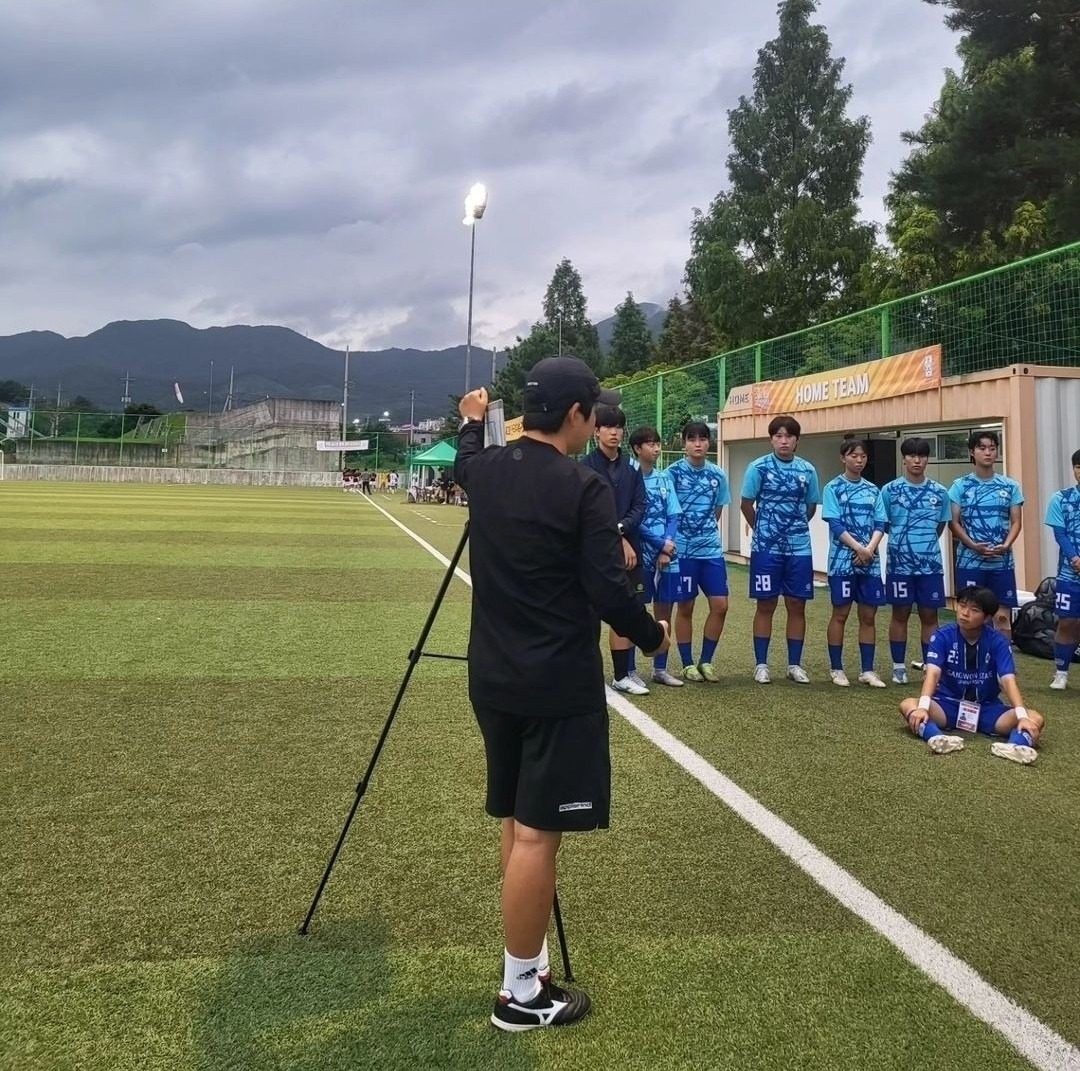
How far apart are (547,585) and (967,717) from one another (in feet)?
12.6

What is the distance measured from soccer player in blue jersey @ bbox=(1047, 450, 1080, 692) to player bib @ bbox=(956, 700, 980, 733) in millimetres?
1790

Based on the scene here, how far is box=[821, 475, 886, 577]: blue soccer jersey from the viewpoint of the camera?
6.48m

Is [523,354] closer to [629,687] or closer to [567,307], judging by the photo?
[567,307]

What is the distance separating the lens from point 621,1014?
2.40 metres

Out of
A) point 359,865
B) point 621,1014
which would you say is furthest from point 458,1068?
point 359,865

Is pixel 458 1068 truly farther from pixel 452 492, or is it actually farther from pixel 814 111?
pixel 814 111

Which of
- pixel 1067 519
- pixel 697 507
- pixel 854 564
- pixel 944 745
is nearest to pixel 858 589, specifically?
pixel 854 564

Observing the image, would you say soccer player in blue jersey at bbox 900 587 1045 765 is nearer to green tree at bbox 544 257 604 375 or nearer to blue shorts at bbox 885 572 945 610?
blue shorts at bbox 885 572 945 610

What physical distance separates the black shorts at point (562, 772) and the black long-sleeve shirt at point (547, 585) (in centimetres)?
5

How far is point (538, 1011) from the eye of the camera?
2.35m

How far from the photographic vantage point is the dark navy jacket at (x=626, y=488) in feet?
18.8

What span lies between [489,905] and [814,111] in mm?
40247

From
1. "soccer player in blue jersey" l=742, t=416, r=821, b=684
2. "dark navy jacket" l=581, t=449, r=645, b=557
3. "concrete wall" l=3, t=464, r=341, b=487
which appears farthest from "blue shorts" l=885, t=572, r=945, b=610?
"concrete wall" l=3, t=464, r=341, b=487

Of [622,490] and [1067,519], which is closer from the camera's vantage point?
[622,490]
